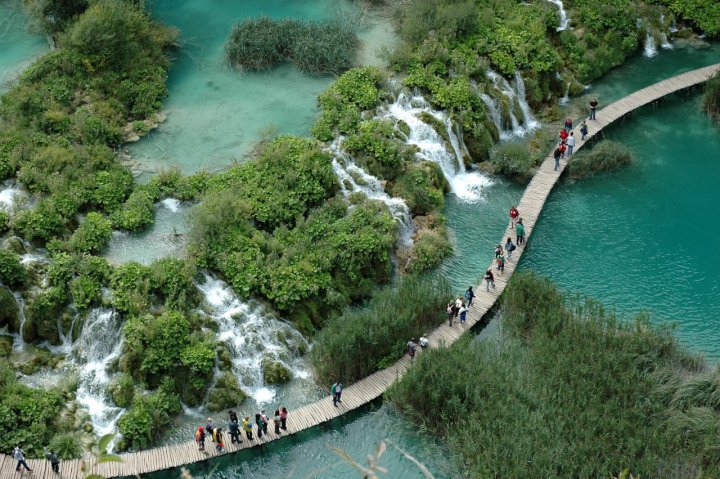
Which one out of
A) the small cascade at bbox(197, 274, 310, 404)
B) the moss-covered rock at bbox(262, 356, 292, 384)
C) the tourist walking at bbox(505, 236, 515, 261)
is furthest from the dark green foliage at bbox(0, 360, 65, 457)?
the tourist walking at bbox(505, 236, 515, 261)

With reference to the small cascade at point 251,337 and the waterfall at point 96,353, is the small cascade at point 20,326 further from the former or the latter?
the small cascade at point 251,337

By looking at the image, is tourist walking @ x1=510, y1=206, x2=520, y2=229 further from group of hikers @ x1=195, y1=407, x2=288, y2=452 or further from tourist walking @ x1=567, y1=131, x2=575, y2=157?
group of hikers @ x1=195, y1=407, x2=288, y2=452

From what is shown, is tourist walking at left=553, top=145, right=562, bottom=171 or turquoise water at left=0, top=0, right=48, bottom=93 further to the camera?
turquoise water at left=0, top=0, right=48, bottom=93

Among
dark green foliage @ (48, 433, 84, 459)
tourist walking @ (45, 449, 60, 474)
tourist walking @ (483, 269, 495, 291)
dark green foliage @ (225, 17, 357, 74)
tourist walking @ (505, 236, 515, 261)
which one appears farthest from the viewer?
dark green foliage @ (225, 17, 357, 74)

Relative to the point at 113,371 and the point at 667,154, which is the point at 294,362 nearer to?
the point at 113,371

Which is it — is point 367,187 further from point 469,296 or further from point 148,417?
point 148,417

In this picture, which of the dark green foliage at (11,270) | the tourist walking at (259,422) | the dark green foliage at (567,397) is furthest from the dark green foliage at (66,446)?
the dark green foliage at (567,397)

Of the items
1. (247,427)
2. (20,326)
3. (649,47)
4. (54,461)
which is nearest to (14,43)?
(20,326)

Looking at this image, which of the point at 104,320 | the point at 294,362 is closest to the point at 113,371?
the point at 104,320
